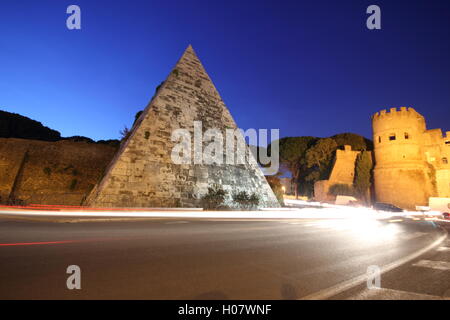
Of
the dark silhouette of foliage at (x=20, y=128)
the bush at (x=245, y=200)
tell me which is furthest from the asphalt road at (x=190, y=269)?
the dark silhouette of foliage at (x=20, y=128)

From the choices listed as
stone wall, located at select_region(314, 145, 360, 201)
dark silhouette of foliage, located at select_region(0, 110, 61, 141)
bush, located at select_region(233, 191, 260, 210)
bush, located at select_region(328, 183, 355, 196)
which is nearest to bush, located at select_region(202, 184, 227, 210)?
bush, located at select_region(233, 191, 260, 210)

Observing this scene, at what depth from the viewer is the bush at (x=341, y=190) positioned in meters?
34.7

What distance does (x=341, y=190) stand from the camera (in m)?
34.8

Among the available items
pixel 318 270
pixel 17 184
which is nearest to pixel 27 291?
pixel 318 270

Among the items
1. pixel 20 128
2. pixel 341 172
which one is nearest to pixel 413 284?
pixel 341 172

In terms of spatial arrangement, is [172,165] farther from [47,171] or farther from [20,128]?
[20,128]

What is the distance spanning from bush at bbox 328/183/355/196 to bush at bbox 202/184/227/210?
2712 centimetres

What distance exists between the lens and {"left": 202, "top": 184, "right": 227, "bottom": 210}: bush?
12074mm

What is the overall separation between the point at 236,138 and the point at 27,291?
13.4m

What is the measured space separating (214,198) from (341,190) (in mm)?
28343

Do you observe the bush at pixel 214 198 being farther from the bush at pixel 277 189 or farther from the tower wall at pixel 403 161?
the tower wall at pixel 403 161

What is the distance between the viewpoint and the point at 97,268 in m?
2.92

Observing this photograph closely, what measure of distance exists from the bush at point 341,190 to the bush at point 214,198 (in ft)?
89.0
